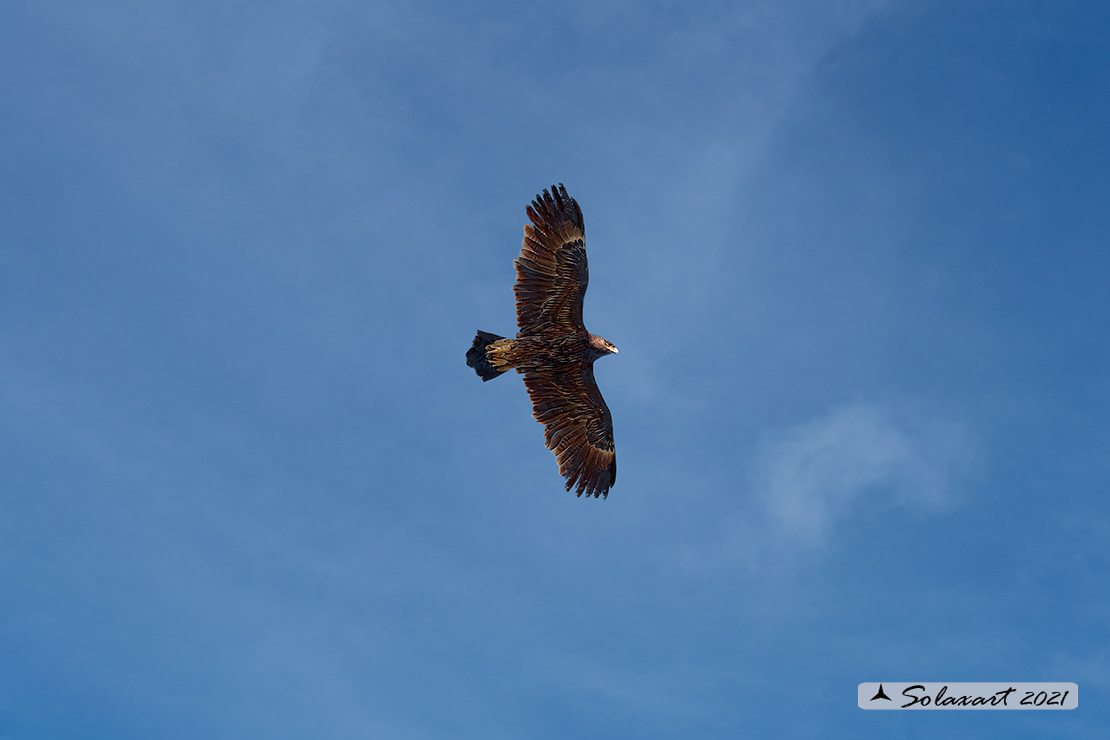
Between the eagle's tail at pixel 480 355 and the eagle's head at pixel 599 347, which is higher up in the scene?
the eagle's head at pixel 599 347

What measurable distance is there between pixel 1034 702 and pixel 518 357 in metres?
14.4

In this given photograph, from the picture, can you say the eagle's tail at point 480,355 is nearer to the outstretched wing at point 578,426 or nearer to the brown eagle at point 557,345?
the brown eagle at point 557,345

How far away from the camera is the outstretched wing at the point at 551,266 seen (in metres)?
31.5

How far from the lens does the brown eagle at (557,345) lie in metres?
31.6

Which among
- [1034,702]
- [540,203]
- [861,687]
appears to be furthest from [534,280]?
[1034,702]

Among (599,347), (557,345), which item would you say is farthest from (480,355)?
(599,347)

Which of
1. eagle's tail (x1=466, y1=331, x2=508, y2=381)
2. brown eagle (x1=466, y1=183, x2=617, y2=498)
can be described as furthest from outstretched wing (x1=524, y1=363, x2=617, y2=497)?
eagle's tail (x1=466, y1=331, x2=508, y2=381)

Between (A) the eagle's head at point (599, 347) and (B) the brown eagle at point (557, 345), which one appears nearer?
(B) the brown eagle at point (557, 345)

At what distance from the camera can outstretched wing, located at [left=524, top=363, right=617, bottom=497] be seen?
33031 millimetres

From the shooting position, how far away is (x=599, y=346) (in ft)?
107

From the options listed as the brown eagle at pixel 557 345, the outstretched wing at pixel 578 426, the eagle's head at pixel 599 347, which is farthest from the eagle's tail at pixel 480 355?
Result: the eagle's head at pixel 599 347

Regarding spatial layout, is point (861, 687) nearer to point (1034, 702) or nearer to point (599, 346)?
point (1034, 702)

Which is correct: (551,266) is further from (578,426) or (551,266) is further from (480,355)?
(578,426)

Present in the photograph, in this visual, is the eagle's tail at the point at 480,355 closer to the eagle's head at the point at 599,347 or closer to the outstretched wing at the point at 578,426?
the outstretched wing at the point at 578,426
